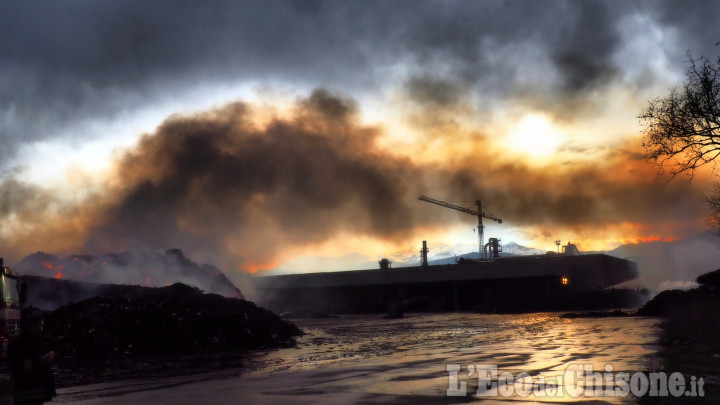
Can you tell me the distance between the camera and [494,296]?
→ 94938mm

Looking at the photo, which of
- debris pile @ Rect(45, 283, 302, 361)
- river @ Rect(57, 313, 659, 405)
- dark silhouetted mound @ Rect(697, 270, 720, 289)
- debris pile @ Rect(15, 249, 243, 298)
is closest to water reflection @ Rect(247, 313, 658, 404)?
river @ Rect(57, 313, 659, 405)

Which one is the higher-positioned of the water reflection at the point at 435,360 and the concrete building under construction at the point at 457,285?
the concrete building under construction at the point at 457,285

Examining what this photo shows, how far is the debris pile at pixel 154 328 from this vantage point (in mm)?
30984

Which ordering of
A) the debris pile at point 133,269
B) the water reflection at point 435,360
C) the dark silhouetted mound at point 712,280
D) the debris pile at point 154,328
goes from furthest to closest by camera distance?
the debris pile at point 133,269 → the dark silhouetted mound at point 712,280 → the debris pile at point 154,328 → the water reflection at point 435,360

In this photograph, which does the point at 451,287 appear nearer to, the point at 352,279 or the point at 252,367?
the point at 352,279

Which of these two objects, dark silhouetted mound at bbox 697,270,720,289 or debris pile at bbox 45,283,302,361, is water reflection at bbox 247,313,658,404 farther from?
dark silhouetted mound at bbox 697,270,720,289

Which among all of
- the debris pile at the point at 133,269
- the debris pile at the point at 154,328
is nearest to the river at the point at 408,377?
the debris pile at the point at 154,328

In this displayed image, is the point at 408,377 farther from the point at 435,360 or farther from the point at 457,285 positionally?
the point at 457,285

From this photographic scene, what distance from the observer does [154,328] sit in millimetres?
32344

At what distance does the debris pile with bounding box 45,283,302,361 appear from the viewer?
30984 mm

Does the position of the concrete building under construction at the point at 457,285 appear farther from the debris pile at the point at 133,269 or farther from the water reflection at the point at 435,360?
the water reflection at the point at 435,360

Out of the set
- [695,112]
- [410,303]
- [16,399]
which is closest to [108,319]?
[16,399]

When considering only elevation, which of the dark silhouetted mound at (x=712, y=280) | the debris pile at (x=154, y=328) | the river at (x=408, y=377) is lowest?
the river at (x=408, y=377)

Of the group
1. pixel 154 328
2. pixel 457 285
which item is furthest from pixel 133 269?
pixel 457 285
